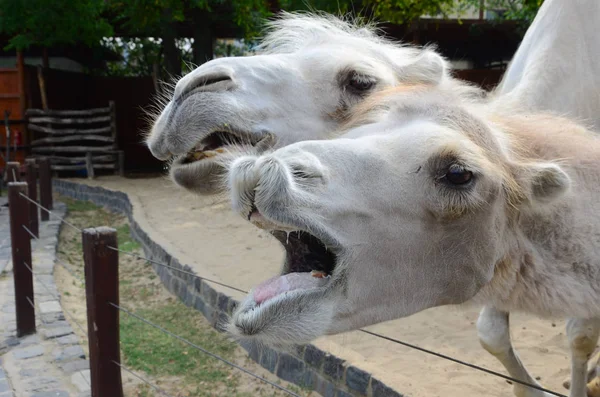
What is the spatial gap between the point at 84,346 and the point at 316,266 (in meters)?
4.84

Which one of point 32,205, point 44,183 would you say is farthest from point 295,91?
point 44,183

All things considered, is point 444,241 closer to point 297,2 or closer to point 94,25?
point 297,2

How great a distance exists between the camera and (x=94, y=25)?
1572 cm

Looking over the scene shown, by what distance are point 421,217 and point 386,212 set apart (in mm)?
151

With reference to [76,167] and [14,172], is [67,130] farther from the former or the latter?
[14,172]

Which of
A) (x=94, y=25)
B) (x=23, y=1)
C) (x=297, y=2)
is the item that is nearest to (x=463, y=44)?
(x=297, y=2)

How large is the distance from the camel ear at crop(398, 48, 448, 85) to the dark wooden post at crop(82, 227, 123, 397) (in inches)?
87.9

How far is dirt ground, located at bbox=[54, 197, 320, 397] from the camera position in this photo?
17.9 feet

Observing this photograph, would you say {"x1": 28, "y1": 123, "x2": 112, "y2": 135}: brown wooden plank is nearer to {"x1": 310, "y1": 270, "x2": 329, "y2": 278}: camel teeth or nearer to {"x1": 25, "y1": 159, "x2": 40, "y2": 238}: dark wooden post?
{"x1": 25, "y1": 159, "x2": 40, "y2": 238}: dark wooden post

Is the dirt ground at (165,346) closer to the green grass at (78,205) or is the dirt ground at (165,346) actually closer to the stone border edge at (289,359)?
the stone border edge at (289,359)

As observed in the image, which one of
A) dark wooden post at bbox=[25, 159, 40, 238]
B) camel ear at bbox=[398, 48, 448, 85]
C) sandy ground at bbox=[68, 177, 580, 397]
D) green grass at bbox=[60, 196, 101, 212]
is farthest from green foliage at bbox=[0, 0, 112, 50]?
camel ear at bbox=[398, 48, 448, 85]

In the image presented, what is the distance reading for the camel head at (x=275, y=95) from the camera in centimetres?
311

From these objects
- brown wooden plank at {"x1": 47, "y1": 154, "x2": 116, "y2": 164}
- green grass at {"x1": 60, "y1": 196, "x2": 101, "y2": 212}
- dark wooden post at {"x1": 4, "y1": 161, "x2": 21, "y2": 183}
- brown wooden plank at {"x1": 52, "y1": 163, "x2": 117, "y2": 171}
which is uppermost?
dark wooden post at {"x1": 4, "y1": 161, "x2": 21, "y2": 183}

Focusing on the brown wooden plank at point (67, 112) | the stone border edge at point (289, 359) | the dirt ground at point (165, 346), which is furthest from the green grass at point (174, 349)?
the brown wooden plank at point (67, 112)
